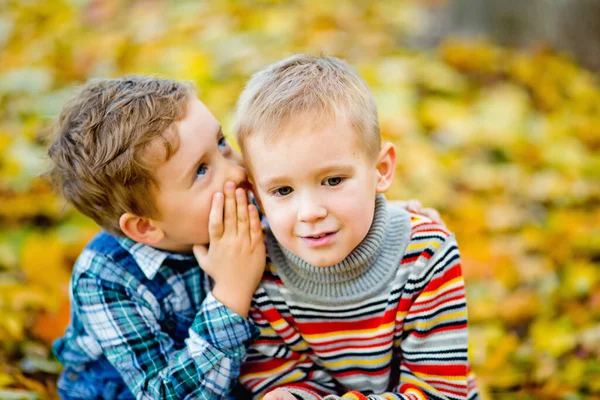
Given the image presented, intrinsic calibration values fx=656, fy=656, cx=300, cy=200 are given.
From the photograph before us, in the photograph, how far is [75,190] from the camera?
1833 mm

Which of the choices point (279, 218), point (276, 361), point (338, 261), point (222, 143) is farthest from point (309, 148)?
point (276, 361)

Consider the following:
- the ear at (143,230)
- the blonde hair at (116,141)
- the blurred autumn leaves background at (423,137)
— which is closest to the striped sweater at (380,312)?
the ear at (143,230)

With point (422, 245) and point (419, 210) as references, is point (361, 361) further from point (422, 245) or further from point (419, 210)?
point (419, 210)

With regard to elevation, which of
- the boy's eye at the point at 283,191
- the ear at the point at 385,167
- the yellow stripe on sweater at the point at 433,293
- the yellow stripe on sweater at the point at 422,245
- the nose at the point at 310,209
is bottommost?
the yellow stripe on sweater at the point at 433,293

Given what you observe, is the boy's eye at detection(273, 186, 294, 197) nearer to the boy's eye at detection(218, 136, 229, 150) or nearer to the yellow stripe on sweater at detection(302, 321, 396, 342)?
the boy's eye at detection(218, 136, 229, 150)

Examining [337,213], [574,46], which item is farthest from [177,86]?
[574,46]

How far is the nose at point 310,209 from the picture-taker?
1.54 metres

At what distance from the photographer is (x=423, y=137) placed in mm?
3967

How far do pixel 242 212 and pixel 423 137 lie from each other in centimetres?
242

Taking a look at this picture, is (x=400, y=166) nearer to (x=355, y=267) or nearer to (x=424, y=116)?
(x=424, y=116)

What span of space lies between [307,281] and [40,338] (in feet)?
4.15

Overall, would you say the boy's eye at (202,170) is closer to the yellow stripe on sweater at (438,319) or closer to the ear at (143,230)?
the ear at (143,230)

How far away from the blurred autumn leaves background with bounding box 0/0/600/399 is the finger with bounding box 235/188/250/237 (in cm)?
93

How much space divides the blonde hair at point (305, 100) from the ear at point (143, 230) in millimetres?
365
